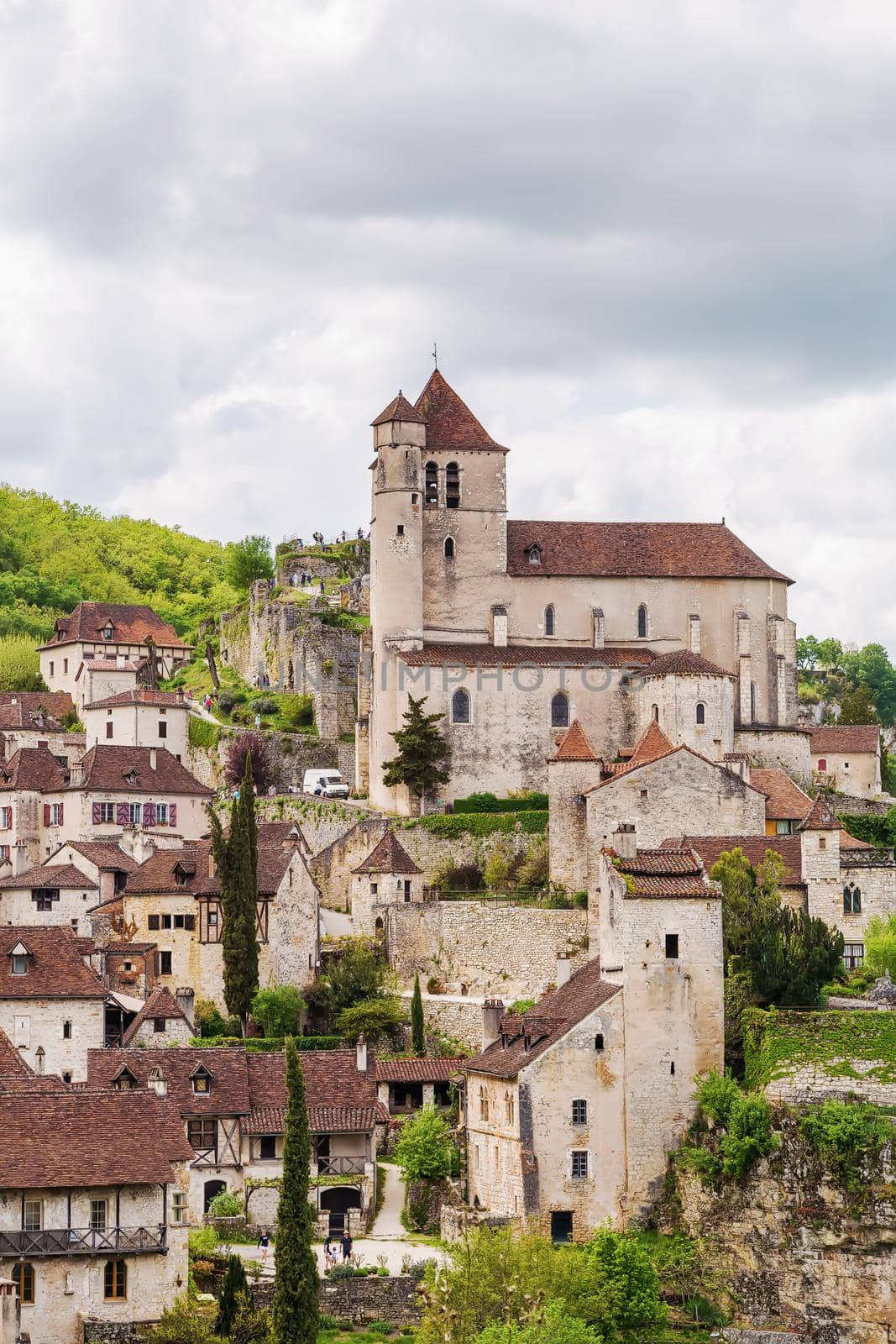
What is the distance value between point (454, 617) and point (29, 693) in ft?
86.4

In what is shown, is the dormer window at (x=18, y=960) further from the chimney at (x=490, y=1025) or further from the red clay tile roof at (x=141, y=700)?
the red clay tile roof at (x=141, y=700)

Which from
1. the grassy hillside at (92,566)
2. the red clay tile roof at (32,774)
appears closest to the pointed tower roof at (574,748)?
the red clay tile roof at (32,774)

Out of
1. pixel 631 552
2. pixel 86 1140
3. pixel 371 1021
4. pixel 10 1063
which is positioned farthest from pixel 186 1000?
pixel 631 552

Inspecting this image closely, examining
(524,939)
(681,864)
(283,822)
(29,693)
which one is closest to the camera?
(681,864)

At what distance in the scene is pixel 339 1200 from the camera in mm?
70688

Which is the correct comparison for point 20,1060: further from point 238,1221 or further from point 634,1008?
point 634,1008

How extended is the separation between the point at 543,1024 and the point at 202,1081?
34.3 feet

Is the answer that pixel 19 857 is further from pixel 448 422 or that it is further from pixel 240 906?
pixel 448 422

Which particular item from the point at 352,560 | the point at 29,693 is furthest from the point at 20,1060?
the point at 352,560

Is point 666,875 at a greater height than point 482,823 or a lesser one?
lesser

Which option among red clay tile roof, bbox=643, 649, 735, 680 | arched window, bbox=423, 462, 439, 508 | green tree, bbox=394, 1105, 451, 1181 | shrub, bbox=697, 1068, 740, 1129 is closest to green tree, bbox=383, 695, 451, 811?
red clay tile roof, bbox=643, 649, 735, 680

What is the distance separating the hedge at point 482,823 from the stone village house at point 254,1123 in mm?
21639

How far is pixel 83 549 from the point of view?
16625 centimetres

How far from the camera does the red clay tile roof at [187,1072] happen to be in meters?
69.8
